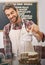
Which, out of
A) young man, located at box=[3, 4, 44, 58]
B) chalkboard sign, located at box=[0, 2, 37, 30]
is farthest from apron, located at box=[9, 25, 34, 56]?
chalkboard sign, located at box=[0, 2, 37, 30]

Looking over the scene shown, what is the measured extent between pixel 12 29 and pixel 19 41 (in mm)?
115

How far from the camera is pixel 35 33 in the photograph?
1.35 meters

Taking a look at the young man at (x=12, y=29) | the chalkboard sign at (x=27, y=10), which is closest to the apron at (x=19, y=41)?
the young man at (x=12, y=29)

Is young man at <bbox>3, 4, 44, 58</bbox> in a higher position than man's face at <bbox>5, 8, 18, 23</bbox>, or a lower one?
lower

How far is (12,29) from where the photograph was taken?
134 cm

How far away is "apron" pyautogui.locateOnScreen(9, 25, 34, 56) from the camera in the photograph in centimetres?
133

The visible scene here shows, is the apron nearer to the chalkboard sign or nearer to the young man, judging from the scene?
the young man

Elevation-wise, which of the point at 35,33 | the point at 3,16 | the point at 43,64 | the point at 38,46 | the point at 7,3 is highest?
the point at 7,3

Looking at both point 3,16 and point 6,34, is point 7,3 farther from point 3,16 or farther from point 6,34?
→ point 6,34

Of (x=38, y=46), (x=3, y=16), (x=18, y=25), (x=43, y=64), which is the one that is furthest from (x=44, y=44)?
(x=3, y=16)

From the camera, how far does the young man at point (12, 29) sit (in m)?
1.32

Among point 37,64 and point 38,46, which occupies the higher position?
point 38,46

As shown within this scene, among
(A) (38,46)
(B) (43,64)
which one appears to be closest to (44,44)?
(A) (38,46)

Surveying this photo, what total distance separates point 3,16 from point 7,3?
111 mm
